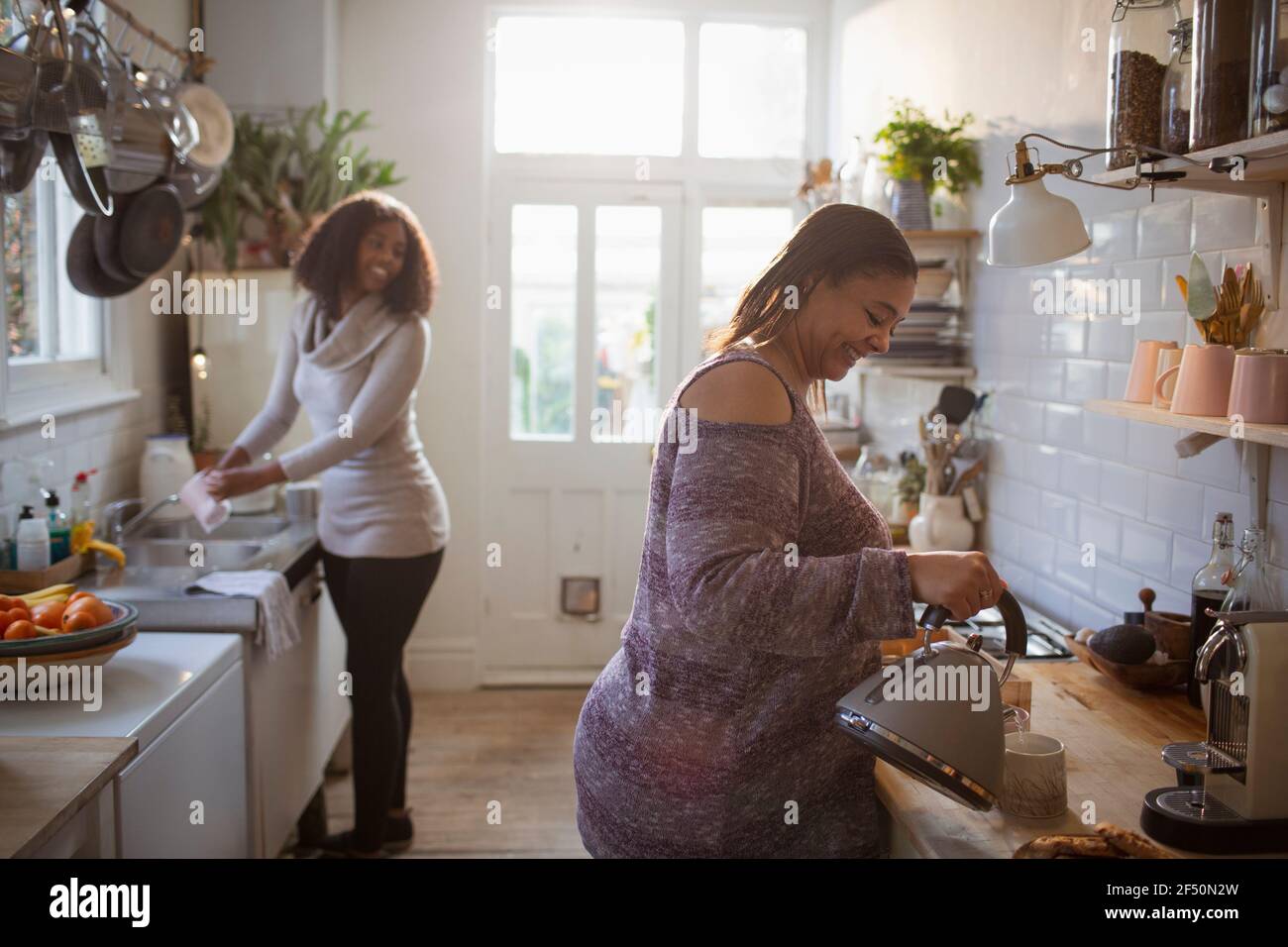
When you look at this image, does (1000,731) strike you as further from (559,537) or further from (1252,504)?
(559,537)

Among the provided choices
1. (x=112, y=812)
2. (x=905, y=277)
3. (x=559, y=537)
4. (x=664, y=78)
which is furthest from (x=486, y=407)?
(x=905, y=277)

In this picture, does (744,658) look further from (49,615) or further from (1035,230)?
(49,615)

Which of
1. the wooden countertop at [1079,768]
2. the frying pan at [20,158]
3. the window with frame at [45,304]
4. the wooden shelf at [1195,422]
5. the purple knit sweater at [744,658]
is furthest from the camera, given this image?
the window with frame at [45,304]

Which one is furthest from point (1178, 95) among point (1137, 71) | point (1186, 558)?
point (1186, 558)

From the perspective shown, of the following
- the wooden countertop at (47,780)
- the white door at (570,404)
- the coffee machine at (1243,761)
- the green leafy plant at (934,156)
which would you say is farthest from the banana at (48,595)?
the white door at (570,404)

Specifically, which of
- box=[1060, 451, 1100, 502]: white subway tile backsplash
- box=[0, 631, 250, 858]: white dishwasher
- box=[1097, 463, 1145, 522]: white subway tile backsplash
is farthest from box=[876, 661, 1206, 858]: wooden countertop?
box=[0, 631, 250, 858]: white dishwasher

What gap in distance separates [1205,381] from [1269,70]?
0.45m

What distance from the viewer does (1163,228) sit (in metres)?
2.09

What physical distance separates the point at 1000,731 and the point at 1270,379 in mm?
632

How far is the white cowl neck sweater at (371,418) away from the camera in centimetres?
288

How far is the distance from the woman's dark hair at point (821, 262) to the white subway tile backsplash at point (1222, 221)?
73cm

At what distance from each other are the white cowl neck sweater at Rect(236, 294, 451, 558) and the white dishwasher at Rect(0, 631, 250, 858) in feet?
1.90

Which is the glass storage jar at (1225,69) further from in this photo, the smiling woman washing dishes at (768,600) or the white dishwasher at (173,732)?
the white dishwasher at (173,732)

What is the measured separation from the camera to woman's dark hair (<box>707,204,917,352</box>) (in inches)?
55.4
